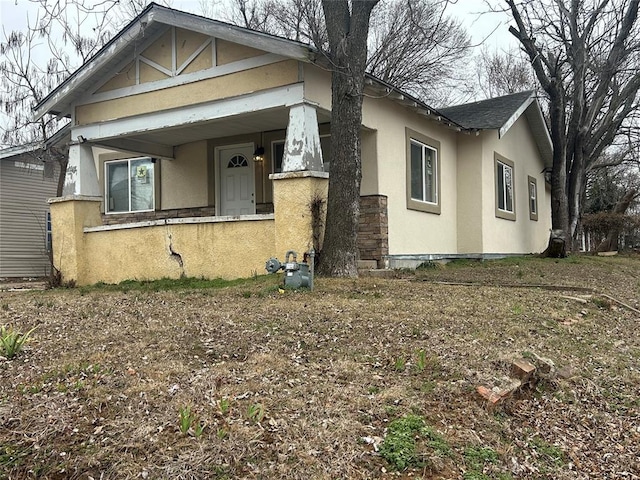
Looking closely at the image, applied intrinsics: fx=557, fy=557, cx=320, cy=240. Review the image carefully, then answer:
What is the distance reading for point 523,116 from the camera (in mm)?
15984

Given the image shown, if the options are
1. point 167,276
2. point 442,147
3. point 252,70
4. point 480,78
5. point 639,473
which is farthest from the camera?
point 480,78

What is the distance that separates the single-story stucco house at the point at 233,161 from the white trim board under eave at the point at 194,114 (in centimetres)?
2

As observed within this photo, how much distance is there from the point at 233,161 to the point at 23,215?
25.1ft

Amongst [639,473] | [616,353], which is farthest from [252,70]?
[639,473]

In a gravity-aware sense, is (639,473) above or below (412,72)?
below

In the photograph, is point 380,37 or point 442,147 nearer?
point 442,147

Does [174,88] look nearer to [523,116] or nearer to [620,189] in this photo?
[523,116]

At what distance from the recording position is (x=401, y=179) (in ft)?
34.2

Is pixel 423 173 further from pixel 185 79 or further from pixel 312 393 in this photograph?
pixel 312 393

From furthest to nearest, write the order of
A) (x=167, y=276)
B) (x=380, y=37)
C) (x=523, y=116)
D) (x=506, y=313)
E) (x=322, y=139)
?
(x=380, y=37)
(x=523, y=116)
(x=322, y=139)
(x=167, y=276)
(x=506, y=313)

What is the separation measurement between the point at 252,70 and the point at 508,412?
6.75 meters

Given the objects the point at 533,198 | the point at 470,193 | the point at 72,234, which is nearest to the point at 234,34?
the point at 72,234

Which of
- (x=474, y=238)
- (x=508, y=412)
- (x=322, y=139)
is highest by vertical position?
(x=322, y=139)

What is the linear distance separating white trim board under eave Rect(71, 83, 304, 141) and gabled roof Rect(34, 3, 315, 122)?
58 centimetres
